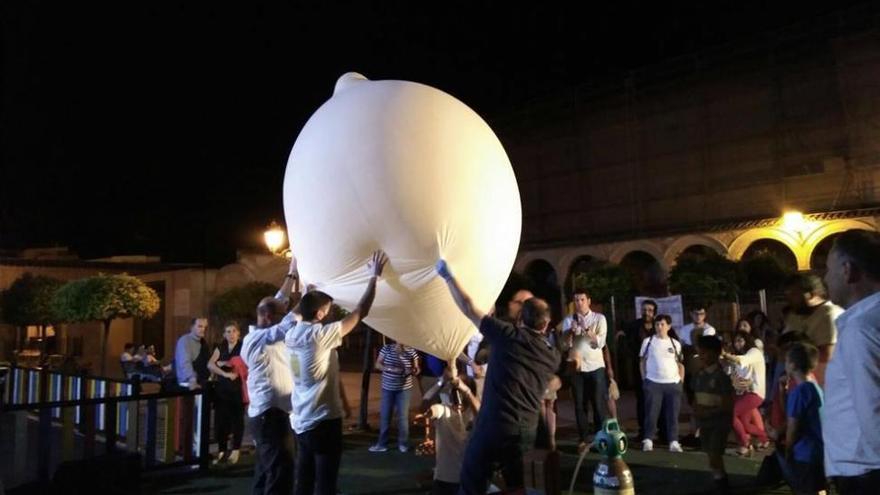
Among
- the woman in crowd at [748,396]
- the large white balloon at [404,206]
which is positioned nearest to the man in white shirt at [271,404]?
the large white balloon at [404,206]

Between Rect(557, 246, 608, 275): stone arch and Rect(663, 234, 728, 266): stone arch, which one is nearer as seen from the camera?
Rect(663, 234, 728, 266): stone arch

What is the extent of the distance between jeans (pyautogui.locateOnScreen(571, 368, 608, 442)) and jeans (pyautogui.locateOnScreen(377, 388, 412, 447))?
69.0 inches

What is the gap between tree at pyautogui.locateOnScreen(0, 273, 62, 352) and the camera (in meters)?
15.9

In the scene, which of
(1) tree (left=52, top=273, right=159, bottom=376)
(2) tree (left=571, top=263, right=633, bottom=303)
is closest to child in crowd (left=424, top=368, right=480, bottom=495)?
(2) tree (left=571, top=263, right=633, bottom=303)

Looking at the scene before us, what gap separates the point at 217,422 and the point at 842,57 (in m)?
18.7

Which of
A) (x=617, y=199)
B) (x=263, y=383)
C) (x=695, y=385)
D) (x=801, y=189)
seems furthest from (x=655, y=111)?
(x=263, y=383)

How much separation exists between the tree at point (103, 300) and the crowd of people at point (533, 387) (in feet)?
20.9

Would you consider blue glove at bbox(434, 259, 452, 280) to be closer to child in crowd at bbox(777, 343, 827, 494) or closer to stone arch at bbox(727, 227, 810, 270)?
child in crowd at bbox(777, 343, 827, 494)

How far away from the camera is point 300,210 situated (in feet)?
11.9

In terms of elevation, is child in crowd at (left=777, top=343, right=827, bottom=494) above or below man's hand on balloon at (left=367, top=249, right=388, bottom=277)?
below

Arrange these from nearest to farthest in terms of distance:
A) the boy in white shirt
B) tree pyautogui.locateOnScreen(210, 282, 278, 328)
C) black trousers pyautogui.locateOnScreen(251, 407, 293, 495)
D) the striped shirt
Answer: black trousers pyautogui.locateOnScreen(251, 407, 293, 495) < the boy in white shirt < the striped shirt < tree pyautogui.locateOnScreen(210, 282, 278, 328)

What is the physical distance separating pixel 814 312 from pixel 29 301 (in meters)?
17.2

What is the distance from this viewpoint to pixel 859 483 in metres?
2.19

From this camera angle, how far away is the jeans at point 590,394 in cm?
659
